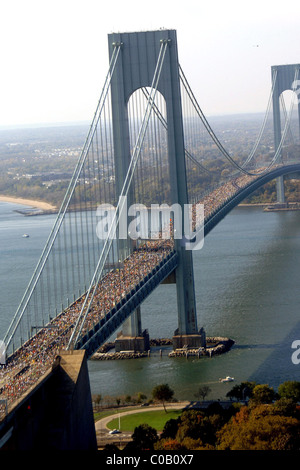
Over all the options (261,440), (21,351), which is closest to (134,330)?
(21,351)

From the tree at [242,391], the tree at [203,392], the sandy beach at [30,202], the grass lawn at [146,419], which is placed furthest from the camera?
the sandy beach at [30,202]

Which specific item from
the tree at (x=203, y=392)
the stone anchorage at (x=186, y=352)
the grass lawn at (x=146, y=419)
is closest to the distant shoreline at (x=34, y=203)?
the stone anchorage at (x=186, y=352)

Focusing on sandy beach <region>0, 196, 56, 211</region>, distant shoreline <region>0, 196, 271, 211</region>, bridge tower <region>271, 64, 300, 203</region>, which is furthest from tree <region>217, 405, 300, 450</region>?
sandy beach <region>0, 196, 56, 211</region>

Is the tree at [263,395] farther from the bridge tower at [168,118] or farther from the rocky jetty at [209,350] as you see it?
the bridge tower at [168,118]

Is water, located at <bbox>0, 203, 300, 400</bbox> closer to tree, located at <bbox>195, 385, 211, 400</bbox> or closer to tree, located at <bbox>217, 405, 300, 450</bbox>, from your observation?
tree, located at <bbox>195, 385, 211, 400</bbox>

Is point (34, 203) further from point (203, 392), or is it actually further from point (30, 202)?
point (203, 392)

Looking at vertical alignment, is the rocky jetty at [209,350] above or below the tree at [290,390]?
above
